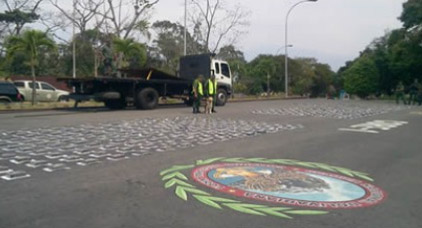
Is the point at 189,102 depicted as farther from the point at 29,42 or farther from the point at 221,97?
the point at 29,42

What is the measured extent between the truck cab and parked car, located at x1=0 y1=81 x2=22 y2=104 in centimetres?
891

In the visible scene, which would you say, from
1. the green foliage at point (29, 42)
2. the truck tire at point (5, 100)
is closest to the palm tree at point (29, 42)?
the green foliage at point (29, 42)

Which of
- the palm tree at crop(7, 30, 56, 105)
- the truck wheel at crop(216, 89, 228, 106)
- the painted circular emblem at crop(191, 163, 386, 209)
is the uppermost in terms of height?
the palm tree at crop(7, 30, 56, 105)

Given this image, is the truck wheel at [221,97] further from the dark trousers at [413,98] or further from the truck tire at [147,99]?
the dark trousers at [413,98]

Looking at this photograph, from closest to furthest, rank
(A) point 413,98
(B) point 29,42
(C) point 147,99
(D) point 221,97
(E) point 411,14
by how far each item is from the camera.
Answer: (C) point 147,99 < (B) point 29,42 < (D) point 221,97 < (A) point 413,98 < (E) point 411,14

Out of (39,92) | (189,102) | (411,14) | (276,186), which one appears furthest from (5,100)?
(411,14)

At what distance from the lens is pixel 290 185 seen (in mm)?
5504

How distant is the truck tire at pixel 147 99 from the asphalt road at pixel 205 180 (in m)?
8.48

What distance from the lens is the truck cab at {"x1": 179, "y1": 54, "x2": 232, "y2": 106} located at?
2223 cm

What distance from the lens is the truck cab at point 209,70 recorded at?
72.9ft


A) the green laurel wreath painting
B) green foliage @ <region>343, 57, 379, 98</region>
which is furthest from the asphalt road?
green foliage @ <region>343, 57, 379, 98</region>

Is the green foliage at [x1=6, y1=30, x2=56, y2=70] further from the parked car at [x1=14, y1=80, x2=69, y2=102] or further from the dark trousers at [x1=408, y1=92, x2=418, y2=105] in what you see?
the dark trousers at [x1=408, y1=92, x2=418, y2=105]

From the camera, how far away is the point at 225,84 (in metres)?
23.5

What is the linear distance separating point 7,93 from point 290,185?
1751 cm
